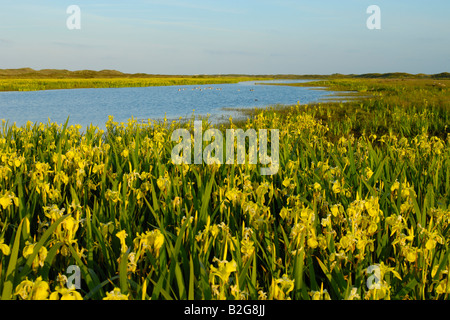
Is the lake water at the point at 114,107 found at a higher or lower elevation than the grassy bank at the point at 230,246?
higher

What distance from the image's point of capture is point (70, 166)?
368 cm

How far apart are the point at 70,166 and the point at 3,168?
2.01ft

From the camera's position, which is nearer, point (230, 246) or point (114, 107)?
point (230, 246)

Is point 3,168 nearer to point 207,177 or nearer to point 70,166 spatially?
point 70,166

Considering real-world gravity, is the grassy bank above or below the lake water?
below

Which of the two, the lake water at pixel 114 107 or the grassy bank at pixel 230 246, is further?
the lake water at pixel 114 107

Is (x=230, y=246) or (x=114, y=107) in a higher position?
(x=114, y=107)

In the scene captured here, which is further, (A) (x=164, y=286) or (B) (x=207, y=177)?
(B) (x=207, y=177)

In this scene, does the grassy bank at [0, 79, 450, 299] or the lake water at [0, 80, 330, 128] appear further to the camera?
the lake water at [0, 80, 330, 128]
